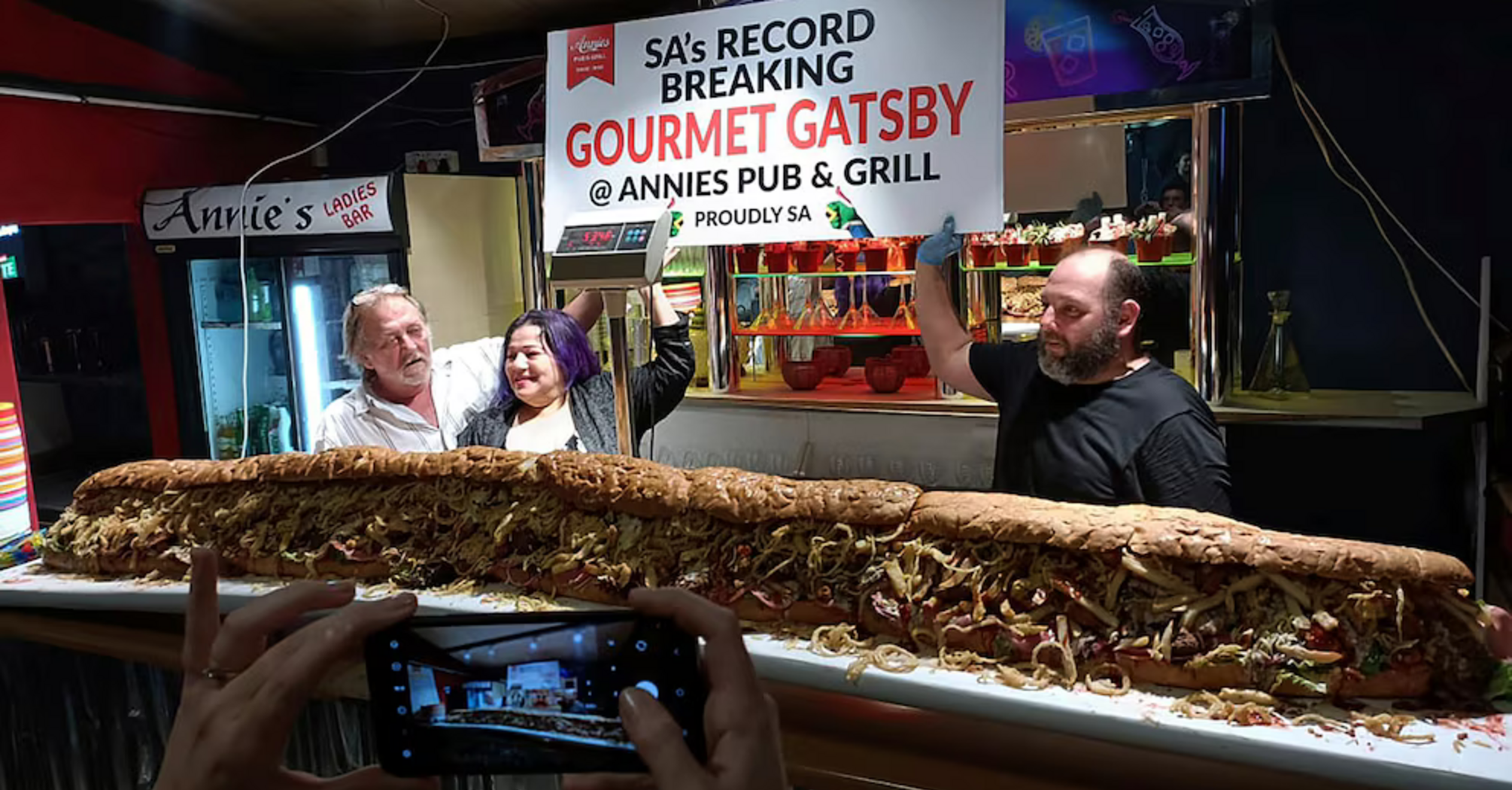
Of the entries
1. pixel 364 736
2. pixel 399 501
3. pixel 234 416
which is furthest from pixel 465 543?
pixel 234 416

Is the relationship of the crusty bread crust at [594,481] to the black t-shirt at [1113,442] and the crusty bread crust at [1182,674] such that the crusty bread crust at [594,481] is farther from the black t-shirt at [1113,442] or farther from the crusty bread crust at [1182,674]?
the black t-shirt at [1113,442]

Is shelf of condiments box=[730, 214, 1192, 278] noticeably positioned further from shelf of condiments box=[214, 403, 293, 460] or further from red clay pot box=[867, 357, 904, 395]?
shelf of condiments box=[214, 403, 293, 460]

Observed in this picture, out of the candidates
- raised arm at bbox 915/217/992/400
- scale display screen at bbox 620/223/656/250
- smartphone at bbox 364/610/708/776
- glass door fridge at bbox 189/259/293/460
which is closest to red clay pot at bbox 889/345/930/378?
raised arm at bbox 915/217/992/400

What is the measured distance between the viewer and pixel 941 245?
194 cm

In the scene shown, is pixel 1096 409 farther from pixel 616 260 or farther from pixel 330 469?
pixel 330 469

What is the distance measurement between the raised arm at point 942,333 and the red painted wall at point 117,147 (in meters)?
3.81

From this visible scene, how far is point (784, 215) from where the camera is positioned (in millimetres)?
1921

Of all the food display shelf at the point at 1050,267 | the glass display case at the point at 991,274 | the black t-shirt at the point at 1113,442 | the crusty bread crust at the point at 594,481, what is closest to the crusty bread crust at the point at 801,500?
the crusty bread crust at the point at 594,481

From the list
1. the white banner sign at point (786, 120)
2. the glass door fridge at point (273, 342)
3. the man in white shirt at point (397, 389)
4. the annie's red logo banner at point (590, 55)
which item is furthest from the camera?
the glass door fridge at point (273, 342)

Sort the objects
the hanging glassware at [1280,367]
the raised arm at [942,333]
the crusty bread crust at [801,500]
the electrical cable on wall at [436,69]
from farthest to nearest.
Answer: the electrical cable on wall at [436,69] → the hanging glassware at [1280,367] → the raised arm at [942,333] → the crusty bread crust at [801,500]

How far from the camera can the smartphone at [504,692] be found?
794 mm

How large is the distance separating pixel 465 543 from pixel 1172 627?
1066mm

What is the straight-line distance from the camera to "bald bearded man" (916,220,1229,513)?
6.88 feet

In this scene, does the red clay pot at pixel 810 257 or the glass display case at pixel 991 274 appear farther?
the red clay pot at pixel 810 257
